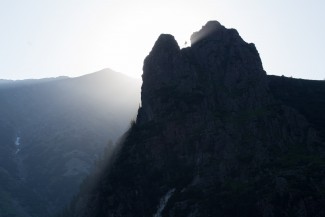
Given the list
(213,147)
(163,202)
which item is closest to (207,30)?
(213,147)

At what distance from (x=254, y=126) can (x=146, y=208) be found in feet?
123

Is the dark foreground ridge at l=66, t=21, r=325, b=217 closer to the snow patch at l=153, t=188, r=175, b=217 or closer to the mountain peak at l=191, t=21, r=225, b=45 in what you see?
the snow patch at l=153, t=188, r=175, b=217

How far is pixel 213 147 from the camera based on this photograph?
386 feet

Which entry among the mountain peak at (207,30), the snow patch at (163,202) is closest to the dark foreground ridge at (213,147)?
the snow patch at (163,202)

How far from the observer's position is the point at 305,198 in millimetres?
90000

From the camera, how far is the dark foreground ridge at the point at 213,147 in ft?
321

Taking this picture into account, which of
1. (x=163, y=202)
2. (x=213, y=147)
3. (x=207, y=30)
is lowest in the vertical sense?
(x=163, y=202)

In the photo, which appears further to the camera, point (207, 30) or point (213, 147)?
point (207, 30)

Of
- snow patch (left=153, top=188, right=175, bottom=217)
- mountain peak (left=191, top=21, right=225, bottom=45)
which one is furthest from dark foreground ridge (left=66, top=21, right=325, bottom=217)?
mountain peak (left=191, top=21, right=225, bottom=45)

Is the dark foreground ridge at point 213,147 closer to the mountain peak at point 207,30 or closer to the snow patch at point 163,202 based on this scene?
the snow patch at point 163,202

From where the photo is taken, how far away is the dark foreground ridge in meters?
97.8

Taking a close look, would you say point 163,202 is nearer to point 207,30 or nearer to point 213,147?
point 213,147

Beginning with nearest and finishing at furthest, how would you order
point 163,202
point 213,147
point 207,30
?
point 163,202
point 213,147
point 207,30

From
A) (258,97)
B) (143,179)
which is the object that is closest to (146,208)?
(143,179)
